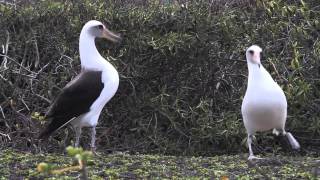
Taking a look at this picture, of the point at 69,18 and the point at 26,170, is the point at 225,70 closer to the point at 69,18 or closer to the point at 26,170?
the point at 69,18

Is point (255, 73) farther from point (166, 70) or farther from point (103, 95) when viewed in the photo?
point (166, 70)

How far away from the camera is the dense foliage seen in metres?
6.95

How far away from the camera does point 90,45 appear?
20.4 ft

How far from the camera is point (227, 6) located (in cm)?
834

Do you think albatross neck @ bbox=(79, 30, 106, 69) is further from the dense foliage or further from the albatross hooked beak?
the dense foliage

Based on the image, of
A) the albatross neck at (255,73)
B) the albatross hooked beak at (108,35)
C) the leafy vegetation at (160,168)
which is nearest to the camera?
the leafy vegetation at (160,168)

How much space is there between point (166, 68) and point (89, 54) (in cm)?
152

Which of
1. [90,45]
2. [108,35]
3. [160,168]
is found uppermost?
[108,35]

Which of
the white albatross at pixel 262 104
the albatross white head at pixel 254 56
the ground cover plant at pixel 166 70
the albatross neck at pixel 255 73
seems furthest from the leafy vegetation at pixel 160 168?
the ground cover plant at pixel 166 70

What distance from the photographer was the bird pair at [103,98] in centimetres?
534


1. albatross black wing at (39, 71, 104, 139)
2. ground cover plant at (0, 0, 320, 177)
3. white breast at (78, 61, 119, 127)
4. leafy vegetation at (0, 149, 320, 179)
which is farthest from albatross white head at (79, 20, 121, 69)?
leafy vegetation at (0, 149, 320, 179)

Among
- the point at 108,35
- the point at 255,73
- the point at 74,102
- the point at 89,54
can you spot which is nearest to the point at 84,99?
the point at 74,102

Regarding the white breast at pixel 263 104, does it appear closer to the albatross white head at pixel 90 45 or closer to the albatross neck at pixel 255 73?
the albatross neck at pixel 255 73

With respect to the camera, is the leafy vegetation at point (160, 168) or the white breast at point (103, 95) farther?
the white breast at point (103, 95)
